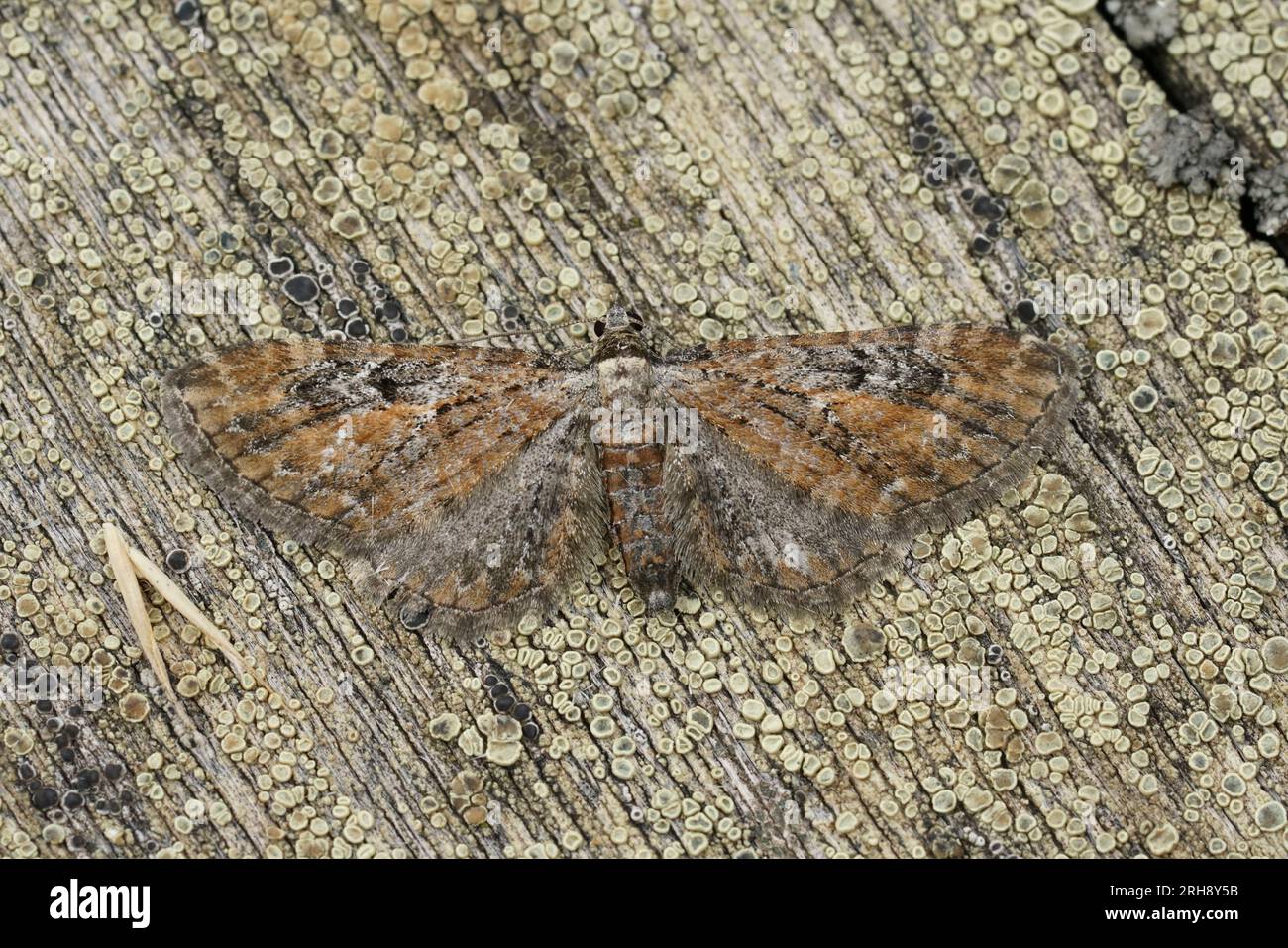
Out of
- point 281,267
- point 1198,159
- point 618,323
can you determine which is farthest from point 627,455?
point 1198,159

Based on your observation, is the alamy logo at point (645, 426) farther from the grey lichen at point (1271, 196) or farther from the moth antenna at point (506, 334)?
the grey lichen at point (1271, 196)

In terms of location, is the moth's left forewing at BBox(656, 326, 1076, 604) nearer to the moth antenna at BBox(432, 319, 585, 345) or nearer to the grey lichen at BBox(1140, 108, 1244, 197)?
the moth antenna at BBox(432, 319, 585, 345)

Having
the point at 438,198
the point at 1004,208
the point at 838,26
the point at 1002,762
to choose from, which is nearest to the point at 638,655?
the point at 1002,762

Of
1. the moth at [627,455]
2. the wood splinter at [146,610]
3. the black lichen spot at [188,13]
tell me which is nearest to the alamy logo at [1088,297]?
the moth at [627,455]

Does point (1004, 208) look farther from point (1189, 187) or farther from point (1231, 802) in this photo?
point (1231, 802)

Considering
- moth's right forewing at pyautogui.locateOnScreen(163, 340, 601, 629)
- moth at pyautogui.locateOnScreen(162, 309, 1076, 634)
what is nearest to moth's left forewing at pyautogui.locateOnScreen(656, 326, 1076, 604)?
moth at pyautogui.locateOnScreen(162, 309, 1076, 634)

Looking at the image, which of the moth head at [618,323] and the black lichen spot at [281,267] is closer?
the moth head at [618,323]
